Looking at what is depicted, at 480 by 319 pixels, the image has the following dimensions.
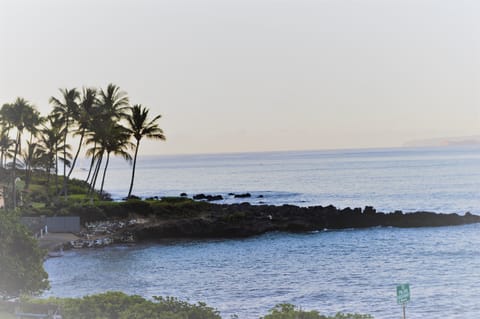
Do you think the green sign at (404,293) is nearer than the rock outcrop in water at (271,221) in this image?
Yes

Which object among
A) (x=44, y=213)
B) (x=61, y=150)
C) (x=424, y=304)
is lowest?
(x=424, y=304)

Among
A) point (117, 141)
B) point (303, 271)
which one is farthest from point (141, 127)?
point (303, 271)

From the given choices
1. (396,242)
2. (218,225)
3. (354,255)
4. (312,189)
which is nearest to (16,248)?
(354,255)

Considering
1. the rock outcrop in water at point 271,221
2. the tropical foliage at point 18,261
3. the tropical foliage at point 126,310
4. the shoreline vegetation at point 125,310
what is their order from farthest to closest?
the rock outcrop in water at point 271,221 < the tropical foliage at point 18,261 < the tropical foliage at point 126,310 < the shoreline vegetation at point 125,310

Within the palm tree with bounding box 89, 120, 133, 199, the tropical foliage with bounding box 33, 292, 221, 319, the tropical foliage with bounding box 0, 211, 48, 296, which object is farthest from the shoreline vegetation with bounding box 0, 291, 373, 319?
the palm tree with bounding box 89, 120, 133, 199

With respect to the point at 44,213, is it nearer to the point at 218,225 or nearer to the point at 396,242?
the point at 218,225

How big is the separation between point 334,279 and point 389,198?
45.3 meters

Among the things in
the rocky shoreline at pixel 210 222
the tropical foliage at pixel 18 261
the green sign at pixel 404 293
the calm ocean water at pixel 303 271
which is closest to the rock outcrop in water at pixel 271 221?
the rocky shoreline at pixel 210 222

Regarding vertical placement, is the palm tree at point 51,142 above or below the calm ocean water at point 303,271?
above

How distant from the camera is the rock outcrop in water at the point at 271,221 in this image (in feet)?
132

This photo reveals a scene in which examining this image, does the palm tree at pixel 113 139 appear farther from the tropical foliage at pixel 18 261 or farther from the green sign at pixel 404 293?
the green sign at pixel 404 293

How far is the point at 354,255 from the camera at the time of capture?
34031 millimetres

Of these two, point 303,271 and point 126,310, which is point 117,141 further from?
point 126,310

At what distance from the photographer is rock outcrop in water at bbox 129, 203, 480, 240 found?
4016 centimetres
